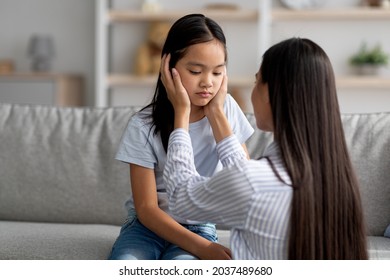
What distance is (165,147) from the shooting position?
1938 mm

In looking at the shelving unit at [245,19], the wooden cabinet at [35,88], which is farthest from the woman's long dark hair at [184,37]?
the wooden cabinet at [35,88]

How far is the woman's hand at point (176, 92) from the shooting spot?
5.63 feet

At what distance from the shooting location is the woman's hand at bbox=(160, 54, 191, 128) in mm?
1716

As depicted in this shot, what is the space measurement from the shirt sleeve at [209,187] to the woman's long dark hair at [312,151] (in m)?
0.11

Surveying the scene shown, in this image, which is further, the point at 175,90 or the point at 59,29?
the point at 59,29

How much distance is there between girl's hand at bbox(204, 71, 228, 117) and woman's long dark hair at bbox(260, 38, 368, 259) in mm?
294

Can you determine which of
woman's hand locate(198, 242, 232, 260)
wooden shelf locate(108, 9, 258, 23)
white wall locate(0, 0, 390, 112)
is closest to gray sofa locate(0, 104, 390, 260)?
woman's hand locate(198, 242, 232, 260)

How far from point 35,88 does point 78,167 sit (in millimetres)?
3493

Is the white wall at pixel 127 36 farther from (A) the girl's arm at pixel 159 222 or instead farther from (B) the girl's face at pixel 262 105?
(B) the girl's face at pixel 262 105

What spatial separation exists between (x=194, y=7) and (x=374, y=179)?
386 cm

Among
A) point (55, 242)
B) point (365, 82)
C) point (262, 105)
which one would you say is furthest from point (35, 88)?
point (262, 105)

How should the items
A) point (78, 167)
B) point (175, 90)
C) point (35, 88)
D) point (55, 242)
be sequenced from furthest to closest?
point (35, 88) → point (78, 167) → point (55, 242) → point (175, 90)

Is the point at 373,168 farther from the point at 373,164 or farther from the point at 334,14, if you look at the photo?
the point at 334,14
